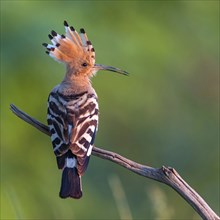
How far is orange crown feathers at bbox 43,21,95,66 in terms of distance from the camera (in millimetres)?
4527

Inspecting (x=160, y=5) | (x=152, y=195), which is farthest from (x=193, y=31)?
(x=152, y=195)

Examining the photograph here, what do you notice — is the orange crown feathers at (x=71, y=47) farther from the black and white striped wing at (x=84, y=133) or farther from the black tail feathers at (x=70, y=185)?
the black tail feathers at (x=70, y=185)

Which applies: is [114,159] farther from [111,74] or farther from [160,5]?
[160,5]

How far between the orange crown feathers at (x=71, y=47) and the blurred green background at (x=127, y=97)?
1041 millimetres

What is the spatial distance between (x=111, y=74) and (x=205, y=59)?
1058mm

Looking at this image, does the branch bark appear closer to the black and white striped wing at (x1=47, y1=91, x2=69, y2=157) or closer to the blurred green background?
the black and white striped wing at (x1=47, y1=91, x2=69, y2=157)

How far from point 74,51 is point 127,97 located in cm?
271

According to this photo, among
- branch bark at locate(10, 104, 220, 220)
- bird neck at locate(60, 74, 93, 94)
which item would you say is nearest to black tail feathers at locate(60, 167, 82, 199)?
branch bark at locate(10, 104, 220, 220)

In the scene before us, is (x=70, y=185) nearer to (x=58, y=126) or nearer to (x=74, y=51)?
(x=58, y=126)

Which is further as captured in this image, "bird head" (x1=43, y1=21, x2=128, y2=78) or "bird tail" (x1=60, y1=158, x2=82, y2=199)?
"bird head" (x1=43, y1=21, x2=128, y2=78)

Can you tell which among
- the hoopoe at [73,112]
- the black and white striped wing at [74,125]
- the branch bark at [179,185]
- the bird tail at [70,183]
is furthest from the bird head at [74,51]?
the branch bark at [179,185]

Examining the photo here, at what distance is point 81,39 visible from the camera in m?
4.59

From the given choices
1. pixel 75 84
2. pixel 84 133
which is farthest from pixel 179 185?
pixel 75 84

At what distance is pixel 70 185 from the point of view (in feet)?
13.1
